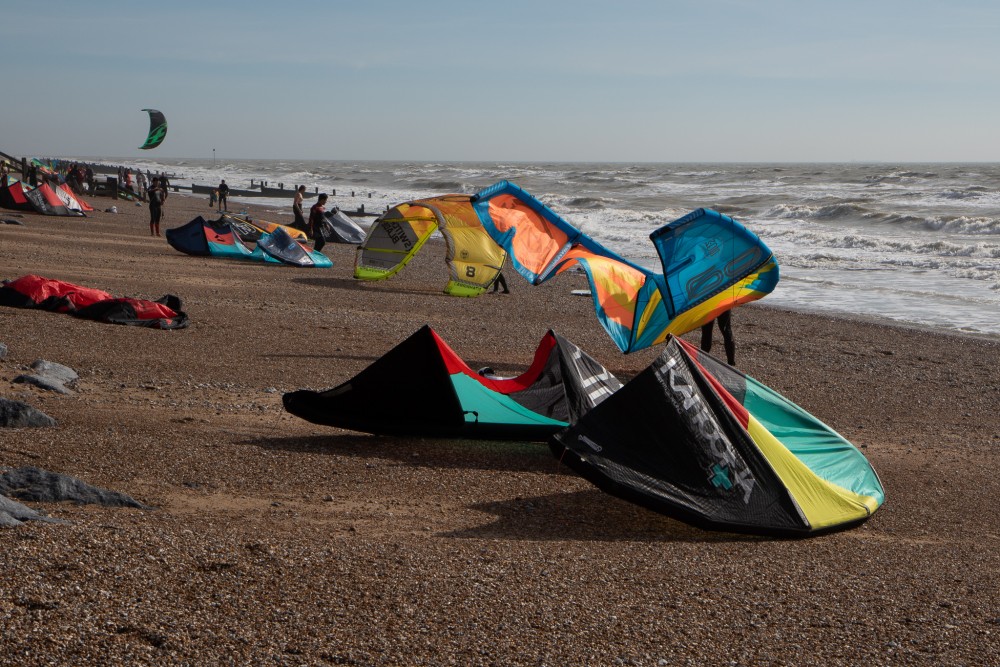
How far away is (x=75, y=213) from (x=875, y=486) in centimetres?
2949

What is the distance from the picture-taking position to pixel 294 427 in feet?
25.3

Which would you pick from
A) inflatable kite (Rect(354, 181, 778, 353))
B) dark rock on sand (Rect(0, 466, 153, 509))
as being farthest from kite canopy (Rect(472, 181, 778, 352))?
dark rock on sand (Rect(0, 466, 153, 509))

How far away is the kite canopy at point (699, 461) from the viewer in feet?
19.2

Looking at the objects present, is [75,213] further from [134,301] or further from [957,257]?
[957,257]

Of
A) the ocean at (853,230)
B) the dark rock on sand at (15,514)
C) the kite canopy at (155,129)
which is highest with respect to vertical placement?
the kite canopy at (155,129)

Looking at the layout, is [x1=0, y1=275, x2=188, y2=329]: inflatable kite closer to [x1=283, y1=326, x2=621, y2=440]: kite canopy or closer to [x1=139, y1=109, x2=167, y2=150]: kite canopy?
[x1=283, y1=326, x2=621, y2=440]: kite canopy

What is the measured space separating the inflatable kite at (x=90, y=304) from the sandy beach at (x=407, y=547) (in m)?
0.44

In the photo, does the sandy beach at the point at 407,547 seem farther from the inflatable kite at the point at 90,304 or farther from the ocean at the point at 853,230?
the ocean at the point at 853,230

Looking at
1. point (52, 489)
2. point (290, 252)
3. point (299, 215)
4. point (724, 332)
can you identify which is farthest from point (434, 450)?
point (299, 215)

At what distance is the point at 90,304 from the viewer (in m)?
11.6

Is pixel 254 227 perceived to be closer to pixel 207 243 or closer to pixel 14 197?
pixel 207 243

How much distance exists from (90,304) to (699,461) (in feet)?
27.0

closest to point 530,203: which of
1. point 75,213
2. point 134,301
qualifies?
point 134,301

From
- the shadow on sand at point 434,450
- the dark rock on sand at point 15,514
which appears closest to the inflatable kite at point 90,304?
the shadow on sand at point 434,450
